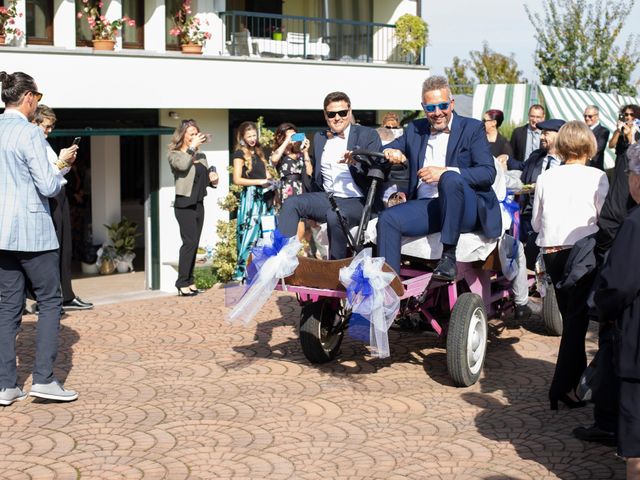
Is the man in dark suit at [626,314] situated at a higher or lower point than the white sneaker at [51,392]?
higher

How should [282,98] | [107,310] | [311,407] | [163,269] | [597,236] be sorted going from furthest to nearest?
[282,98] < [163,269] < [107,310] < [311,407] < [597,236]

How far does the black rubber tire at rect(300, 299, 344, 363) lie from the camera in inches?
355

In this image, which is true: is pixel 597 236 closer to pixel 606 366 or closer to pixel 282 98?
pixel 606 366

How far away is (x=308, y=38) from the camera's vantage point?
21.1m

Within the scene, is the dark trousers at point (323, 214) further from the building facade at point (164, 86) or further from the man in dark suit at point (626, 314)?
the building facade at point (164, 86)

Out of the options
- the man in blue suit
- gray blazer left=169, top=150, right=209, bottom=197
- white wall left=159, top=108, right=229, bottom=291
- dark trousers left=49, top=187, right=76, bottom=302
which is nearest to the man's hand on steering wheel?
the man in blue suit

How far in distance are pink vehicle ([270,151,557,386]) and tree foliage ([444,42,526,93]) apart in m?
36.8

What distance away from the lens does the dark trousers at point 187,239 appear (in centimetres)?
1312

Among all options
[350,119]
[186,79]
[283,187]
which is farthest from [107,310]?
[186,79]

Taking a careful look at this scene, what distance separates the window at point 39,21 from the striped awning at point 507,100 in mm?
11064

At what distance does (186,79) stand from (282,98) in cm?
229

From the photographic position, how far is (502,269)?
913 cm

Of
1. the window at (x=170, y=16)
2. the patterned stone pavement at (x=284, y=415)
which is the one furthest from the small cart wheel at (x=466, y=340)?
the window at (x=170, y=16)

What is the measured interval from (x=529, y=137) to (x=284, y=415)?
7.81 meters
